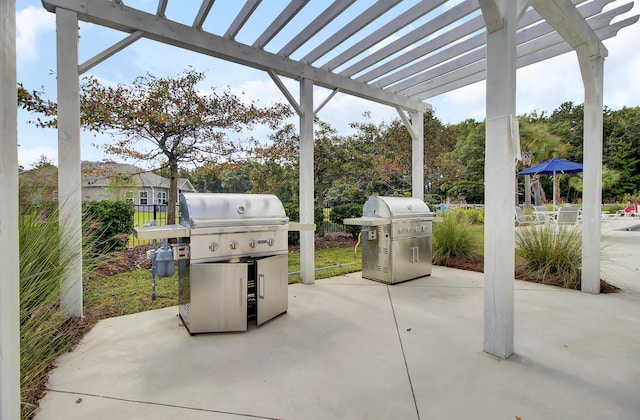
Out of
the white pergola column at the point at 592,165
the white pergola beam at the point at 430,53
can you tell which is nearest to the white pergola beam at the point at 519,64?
the white pergola column at the point at 592,165

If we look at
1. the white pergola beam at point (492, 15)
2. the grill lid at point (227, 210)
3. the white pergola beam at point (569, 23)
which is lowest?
the grill lid at point (227, 210)

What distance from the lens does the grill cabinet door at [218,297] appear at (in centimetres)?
260

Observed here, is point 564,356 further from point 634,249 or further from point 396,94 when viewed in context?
point 634,249

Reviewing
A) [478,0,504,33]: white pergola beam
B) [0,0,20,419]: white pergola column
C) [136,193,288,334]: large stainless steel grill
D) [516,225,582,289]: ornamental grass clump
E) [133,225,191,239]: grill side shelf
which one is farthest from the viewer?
[516,225,582,289]: ornamental grass clump

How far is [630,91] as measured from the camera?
66.0ft

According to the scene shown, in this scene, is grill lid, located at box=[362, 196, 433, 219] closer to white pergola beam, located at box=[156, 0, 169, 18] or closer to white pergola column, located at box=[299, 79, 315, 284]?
white pergola column, located at box=[299, 79, 315, 284]

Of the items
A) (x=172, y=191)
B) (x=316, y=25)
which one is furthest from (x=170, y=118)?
(x=316, y=25)

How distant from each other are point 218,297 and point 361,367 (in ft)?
4.48

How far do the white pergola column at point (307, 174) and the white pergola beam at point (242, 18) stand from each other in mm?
1157

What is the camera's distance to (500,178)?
2195 mm

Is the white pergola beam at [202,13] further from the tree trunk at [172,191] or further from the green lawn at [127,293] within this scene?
the tree trunk at [172,191]

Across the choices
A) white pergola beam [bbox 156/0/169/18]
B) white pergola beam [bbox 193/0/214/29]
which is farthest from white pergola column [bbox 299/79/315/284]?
white pergola beam [bbox 156/0/169/18]

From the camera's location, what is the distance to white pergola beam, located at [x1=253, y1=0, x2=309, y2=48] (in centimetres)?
308

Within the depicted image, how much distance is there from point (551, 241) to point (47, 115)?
7319 millimetres
